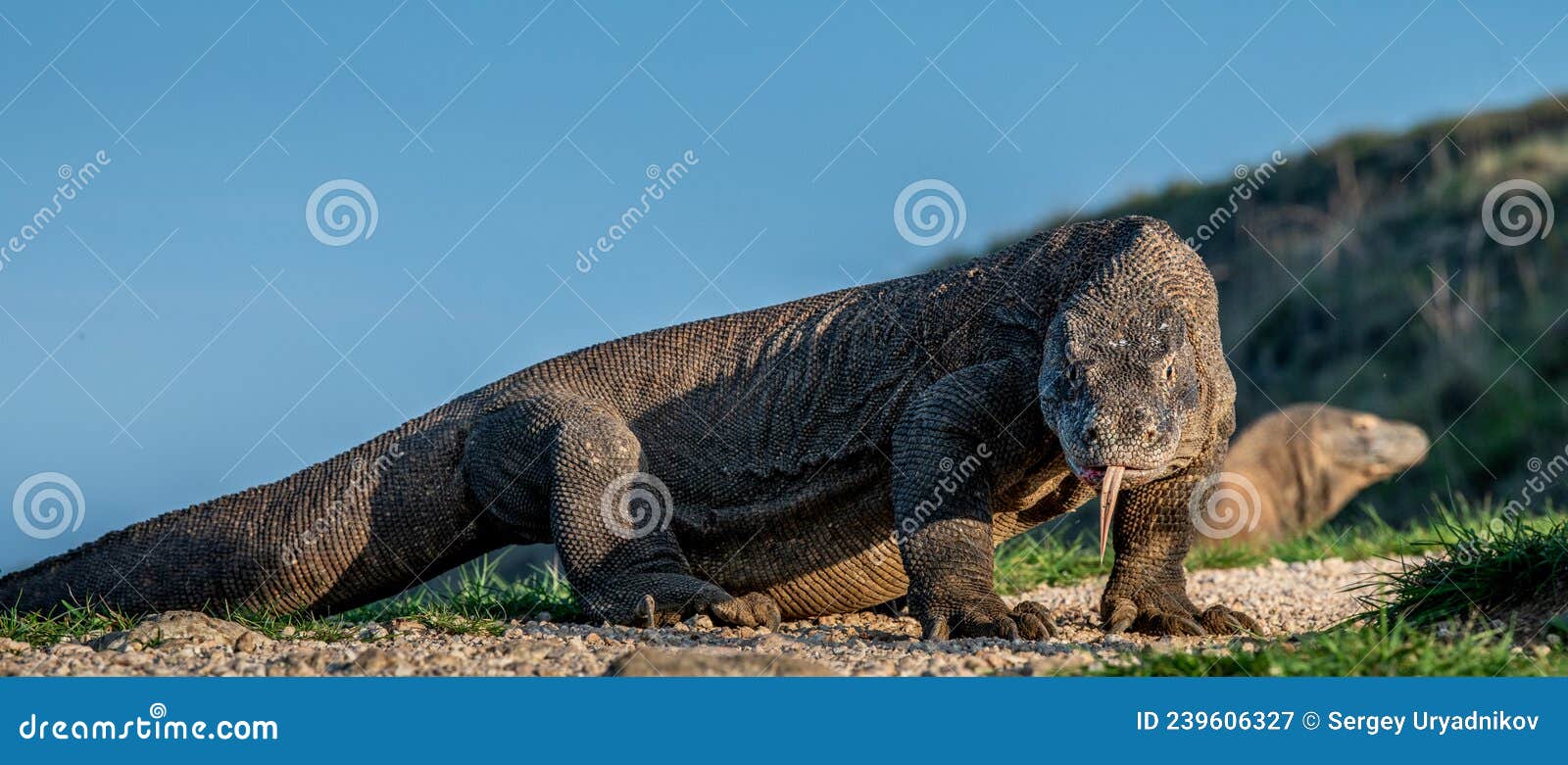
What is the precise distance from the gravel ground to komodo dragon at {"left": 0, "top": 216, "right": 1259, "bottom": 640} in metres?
0.40

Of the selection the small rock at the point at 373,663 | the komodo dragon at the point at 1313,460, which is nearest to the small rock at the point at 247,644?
the small rock at the point at 373,663

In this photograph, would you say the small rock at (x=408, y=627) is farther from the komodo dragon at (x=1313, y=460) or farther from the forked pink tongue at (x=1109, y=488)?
the komodo dragon at (x=1313, y=460)

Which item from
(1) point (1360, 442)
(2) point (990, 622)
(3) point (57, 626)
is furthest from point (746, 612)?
(1) point (1360, 442)

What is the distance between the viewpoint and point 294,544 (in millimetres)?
8766

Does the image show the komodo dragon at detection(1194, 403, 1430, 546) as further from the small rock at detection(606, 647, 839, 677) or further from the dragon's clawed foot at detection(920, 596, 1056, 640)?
the small rock at detection(606, 647, 839, 677)

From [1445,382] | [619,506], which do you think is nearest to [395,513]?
[619,506]

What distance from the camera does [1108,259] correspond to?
7469 mm

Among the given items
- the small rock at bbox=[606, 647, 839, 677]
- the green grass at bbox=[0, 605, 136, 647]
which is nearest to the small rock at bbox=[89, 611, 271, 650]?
the green grass at bbox=[0, 605, 136, 647]

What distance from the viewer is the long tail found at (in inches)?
346

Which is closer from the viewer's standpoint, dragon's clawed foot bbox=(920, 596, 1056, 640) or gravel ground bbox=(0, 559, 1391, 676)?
gravel ground bbox=(0, 559, 1391, 676)

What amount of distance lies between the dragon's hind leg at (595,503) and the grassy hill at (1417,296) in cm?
1423

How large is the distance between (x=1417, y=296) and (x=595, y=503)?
26571 mm

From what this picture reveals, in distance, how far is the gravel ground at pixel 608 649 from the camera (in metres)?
5.15

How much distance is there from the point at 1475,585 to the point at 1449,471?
1930 cm
